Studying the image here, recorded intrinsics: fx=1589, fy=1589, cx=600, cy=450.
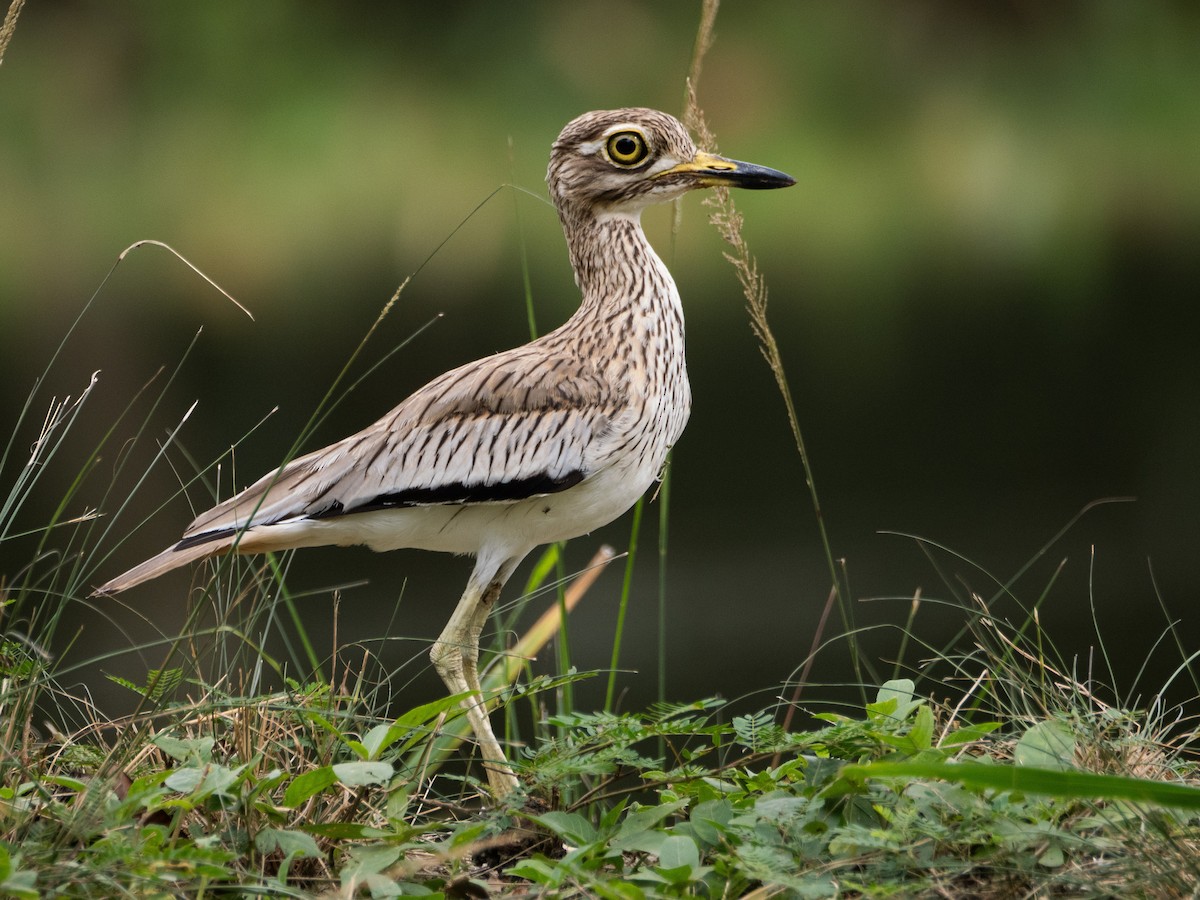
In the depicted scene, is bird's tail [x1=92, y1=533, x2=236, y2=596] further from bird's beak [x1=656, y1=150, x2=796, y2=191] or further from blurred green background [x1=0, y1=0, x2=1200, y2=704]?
blurred green background [x1=0, y1=0, x2=1200, y2=704]

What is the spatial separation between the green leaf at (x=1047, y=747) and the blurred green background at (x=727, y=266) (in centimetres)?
339

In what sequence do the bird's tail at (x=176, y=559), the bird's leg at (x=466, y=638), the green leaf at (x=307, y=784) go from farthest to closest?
1. the bird's leg at (x=466, y=638)
2. the bird's tail at (x=176, y=559)
3. the green leaf at (x=307, y=784)

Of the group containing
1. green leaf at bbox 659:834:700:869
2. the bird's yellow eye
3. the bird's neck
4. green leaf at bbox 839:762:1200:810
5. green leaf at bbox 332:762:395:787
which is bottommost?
green leaf at bbox 659:834:700:869

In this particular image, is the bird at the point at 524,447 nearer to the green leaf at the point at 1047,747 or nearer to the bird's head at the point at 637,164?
the bird's head at the point at 637,164

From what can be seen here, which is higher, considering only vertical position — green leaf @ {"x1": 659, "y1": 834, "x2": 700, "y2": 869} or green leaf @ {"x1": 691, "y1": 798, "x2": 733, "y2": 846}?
green leaf @ {"x1": 659, "y1": 834, "x2": 700, "y2": 869}

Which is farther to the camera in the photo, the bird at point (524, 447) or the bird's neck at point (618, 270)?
the bird's neck at point (618, 270)

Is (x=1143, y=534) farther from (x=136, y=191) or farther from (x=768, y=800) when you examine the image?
(x=136, y=191)

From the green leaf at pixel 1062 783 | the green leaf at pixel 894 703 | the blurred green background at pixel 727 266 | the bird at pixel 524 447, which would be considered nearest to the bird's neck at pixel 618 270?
the bird at pixel 524 447

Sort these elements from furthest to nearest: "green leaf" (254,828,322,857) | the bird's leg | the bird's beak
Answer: the bird's beak → the bird's leg → "green leaf" (254,828,322,857)

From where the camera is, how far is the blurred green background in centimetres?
761

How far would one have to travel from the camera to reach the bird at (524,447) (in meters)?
3.49

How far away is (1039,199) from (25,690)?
1245 cm

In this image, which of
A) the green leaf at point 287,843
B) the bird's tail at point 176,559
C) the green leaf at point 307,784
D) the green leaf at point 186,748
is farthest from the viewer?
the bird's tail at point 176,559

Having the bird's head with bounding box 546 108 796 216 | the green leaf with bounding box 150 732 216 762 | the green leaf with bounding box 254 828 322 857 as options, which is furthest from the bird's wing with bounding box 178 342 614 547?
the green leaf with bounding box 254 828 322 857
